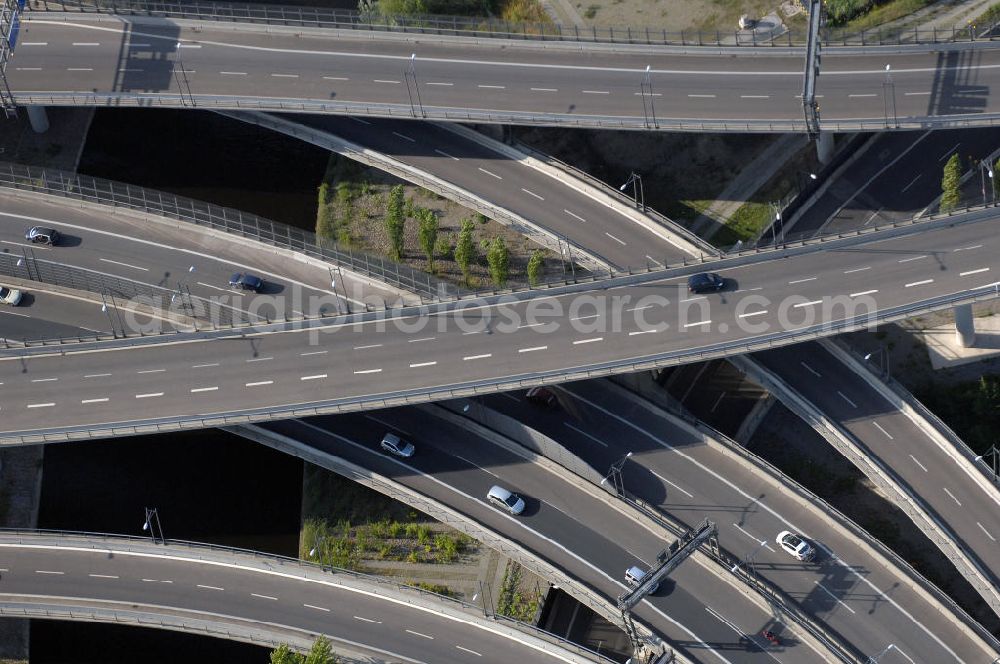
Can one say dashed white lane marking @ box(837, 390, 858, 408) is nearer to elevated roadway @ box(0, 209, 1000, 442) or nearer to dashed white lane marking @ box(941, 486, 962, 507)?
elevated roadway @ box(0, 209, 1000, 442)

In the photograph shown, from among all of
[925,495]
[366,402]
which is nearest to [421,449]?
[366,402]

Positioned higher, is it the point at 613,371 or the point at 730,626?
the point at 613,371

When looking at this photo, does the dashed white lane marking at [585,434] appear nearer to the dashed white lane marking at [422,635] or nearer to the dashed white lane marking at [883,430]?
the dashed white lane marking at [422,635]

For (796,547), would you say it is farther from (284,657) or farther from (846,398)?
(284,657)

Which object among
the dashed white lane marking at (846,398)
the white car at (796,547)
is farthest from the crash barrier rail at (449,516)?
the dashed white lane marking at (846,398)

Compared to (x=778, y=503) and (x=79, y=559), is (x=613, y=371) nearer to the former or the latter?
(x=778, y=503)

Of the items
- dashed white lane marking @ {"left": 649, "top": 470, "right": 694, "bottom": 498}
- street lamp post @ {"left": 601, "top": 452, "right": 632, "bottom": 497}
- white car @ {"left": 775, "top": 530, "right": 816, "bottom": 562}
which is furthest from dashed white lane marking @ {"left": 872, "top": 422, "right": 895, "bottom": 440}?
street lamp post @ {"left": 601, "top": 452, "right": 632, "bottom": 497}
